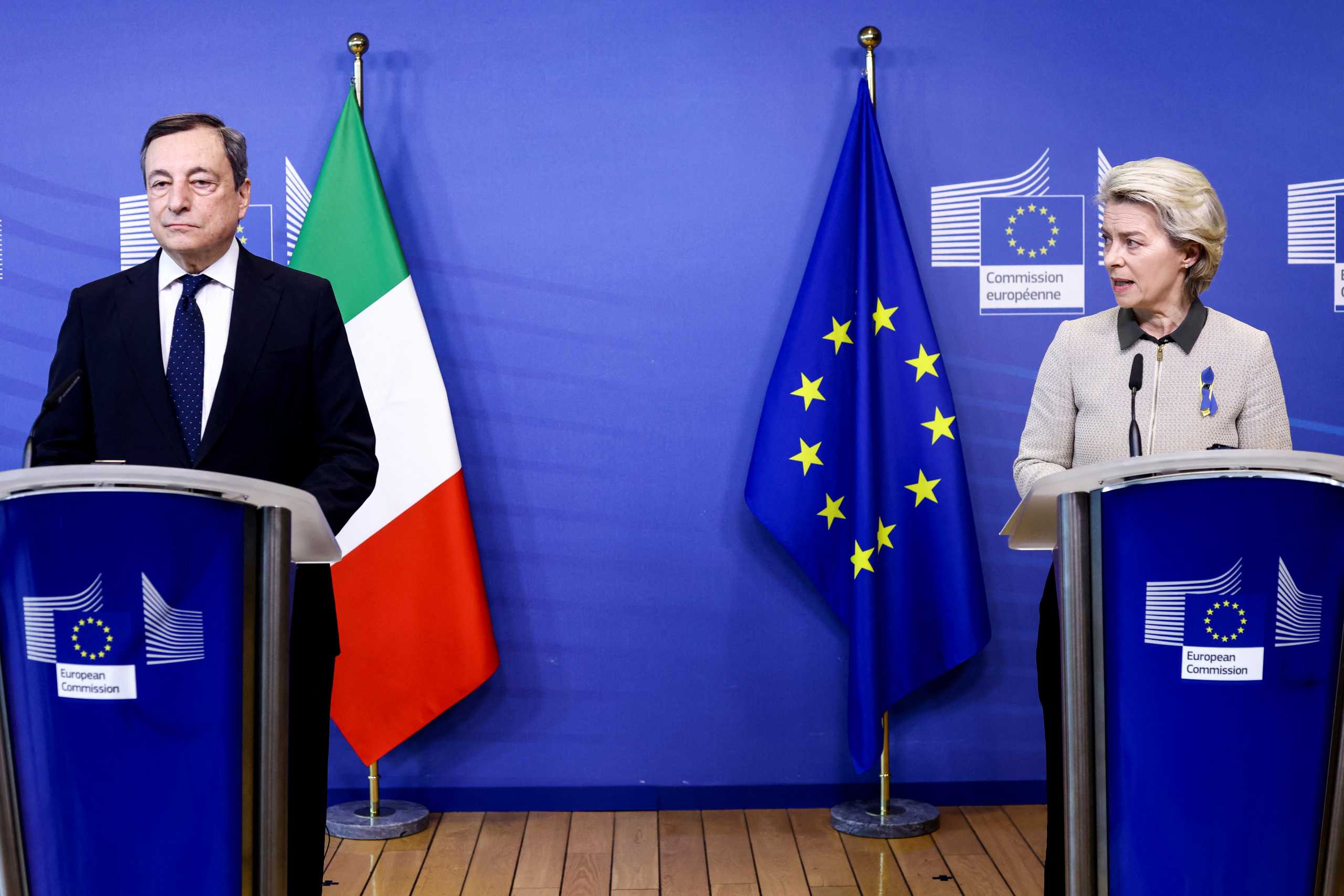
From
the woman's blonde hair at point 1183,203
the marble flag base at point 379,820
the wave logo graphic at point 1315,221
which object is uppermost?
the wave logo graphic at point 1315,221

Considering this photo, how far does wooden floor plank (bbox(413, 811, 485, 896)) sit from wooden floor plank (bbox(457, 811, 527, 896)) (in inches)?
0.7

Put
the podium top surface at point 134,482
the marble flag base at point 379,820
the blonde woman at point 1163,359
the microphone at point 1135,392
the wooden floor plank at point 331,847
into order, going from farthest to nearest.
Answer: the marble flag base at point 379,820 → the wooden floor plank at point 331,847 → the blonde woman at point 1163,359 → the microphone at point 1135,392 → the podium top surface at point 134,482

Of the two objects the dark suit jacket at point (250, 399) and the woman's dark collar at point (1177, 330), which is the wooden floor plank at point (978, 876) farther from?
the dark suit jacket at point (250, 399)

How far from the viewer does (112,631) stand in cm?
147

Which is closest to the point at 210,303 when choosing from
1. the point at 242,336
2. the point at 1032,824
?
the point at 242,336

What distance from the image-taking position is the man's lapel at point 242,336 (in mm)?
2109

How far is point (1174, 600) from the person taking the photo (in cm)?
159

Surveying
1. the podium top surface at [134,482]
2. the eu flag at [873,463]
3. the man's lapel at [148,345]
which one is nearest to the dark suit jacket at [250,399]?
the man's lapel at [148,345]

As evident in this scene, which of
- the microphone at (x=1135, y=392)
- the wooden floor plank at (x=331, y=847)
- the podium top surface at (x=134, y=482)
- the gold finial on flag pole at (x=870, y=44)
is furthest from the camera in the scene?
the gold finial on flag pole at (x=870, y=44)

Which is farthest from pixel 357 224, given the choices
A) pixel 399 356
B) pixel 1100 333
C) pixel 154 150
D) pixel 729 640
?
pixel 1100 333

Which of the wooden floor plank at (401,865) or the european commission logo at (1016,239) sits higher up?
the european commission logo at (1016,239)

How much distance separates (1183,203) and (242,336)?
1.71m

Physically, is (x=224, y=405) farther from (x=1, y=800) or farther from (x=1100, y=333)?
(x=1100, y=333)

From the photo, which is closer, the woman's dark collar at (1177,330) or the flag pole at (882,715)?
the woman's dark collar at (1177,330)
